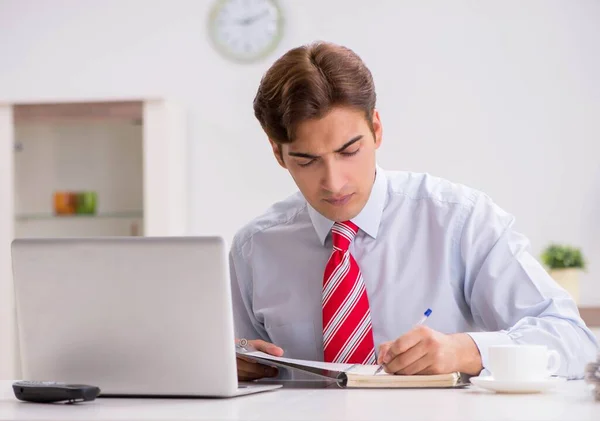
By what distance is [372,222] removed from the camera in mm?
2150

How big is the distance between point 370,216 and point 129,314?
0.86 metres

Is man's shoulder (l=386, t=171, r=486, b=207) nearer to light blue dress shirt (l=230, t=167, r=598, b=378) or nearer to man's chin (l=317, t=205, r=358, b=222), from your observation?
light blue dress shirt (l=230, t=167, r=598, b=378)

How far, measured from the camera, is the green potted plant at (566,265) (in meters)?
3.88

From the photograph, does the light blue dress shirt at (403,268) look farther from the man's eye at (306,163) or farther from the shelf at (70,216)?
the shelf at (70,216)

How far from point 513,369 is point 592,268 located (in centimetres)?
286

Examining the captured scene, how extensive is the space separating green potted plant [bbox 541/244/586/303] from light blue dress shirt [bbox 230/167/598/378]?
70.8 inches

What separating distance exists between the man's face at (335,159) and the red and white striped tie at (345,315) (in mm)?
129

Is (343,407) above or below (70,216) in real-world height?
below

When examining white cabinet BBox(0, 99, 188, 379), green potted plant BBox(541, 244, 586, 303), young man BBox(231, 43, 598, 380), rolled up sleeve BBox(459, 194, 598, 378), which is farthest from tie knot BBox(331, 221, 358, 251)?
white cabinet BBox(0, 99, 188, 379)

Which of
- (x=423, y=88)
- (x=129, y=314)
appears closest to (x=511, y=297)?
(x=129, y=314)

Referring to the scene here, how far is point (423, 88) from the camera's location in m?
4.30

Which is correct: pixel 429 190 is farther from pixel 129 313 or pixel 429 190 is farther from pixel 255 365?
pixel 129 313

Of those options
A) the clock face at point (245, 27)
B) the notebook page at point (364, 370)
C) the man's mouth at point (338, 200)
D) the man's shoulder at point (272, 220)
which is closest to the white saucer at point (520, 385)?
the notebook page at point (364, 370)

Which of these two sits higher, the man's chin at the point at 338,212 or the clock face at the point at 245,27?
the clock face at the point at 245,27
